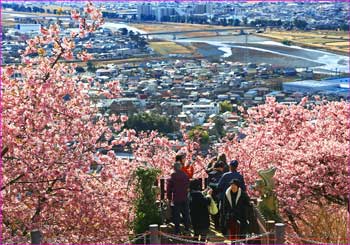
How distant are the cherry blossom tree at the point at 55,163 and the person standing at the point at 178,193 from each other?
53cm

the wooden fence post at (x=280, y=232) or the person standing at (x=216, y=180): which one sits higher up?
the wooden fence post at (x=280, y=232)

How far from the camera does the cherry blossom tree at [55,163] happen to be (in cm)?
623

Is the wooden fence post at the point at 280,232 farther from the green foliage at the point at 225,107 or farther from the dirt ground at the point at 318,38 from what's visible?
the dirt ground at the point at 318,38

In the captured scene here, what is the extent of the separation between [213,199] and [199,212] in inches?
7.5

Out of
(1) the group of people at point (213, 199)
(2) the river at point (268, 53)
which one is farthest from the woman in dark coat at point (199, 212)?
(2) the river at point (268, 53)

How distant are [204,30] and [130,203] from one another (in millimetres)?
82621

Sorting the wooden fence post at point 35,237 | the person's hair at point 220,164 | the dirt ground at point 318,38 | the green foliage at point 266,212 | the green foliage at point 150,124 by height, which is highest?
the wooden fence post at point 35,237

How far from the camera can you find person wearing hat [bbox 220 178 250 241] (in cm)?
557

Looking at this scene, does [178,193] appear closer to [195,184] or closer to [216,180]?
[195,184]

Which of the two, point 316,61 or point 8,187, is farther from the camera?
point 316,61

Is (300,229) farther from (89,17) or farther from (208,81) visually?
(208,81)

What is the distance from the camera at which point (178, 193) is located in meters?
5.96

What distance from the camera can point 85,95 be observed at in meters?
7.27

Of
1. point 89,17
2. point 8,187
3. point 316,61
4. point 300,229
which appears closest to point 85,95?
point 89,17
